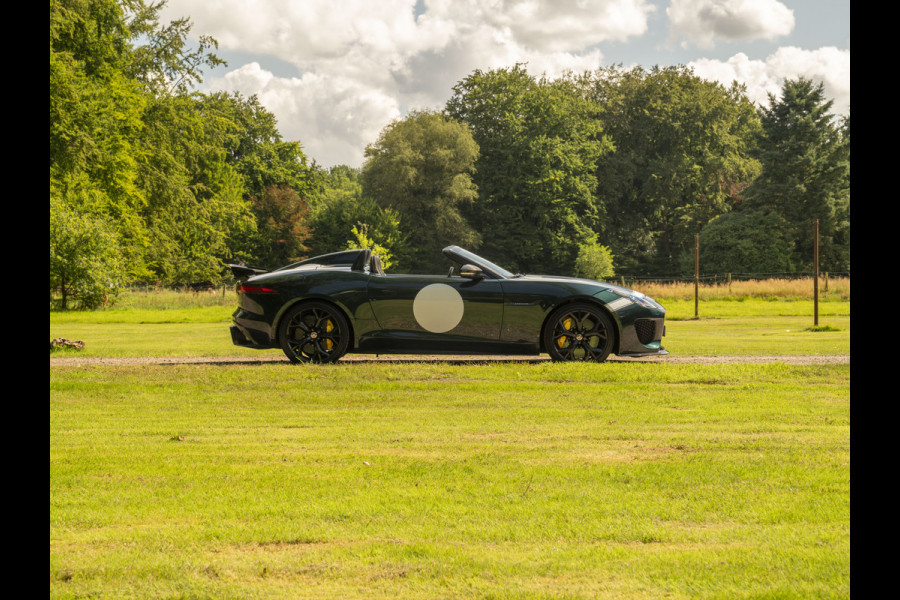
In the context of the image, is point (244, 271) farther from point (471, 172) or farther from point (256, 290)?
point (471, 172)

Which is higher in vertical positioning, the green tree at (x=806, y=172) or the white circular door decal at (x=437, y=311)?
the green tree at (x=806, y=172)

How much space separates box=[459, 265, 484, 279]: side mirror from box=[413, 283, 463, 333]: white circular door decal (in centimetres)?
32

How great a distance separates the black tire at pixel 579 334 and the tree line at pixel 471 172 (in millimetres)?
27314

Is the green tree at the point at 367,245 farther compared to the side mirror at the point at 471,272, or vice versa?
the green tree at the point at 367,245

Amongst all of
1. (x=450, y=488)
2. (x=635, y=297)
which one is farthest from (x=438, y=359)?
(x=450, y=488)

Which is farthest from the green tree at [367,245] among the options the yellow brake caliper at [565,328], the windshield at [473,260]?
the yellow brake caliper at [565,328]

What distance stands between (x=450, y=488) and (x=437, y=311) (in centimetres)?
582

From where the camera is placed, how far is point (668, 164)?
66.4 m

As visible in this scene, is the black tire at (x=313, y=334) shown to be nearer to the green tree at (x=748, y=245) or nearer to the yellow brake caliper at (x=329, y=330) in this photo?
the yellow brake caliper at (x=329, y=330)

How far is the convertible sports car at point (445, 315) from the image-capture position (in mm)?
10359

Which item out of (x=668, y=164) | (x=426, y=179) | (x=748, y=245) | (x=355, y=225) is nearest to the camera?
(x=748, y=245)

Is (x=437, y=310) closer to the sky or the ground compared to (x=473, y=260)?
closer to the ground

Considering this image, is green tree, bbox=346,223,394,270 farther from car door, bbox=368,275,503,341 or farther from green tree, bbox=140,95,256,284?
car door, bbox=368,275,503,341
